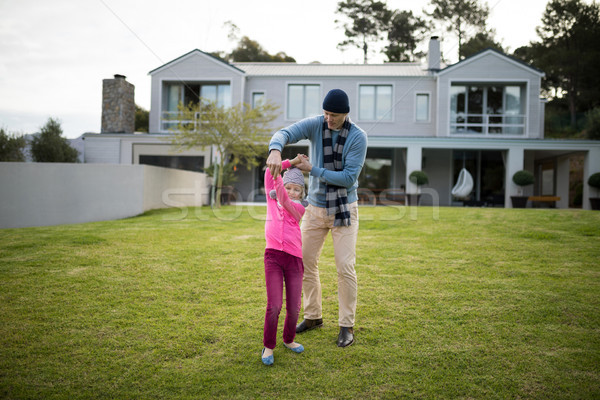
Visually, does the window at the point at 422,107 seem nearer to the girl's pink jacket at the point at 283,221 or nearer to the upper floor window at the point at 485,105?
the upper floor window at the point at 485,105

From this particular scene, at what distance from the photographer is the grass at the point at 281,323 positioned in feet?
8.36

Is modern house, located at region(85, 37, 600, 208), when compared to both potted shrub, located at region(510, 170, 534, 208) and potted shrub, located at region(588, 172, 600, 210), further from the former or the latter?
potted shrub, located at region(588, 172, 600, 210)

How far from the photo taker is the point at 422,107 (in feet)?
63.2

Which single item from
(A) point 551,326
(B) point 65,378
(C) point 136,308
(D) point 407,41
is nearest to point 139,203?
(C) point 136,308

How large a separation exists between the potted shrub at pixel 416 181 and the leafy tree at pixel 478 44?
74.7 ft

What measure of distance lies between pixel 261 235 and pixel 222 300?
12.3 ft

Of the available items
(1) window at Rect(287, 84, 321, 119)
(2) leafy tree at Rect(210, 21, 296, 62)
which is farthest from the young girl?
(2) leafy tree at Rect(210, 21, 296, 62)

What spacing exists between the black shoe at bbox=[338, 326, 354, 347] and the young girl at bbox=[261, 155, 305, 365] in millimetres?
435

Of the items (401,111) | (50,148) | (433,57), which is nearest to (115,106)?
(50,148)

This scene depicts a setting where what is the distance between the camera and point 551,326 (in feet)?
11.3

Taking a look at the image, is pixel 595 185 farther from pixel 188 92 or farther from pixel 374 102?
pixel 188 92

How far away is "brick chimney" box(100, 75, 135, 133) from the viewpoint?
786 inches

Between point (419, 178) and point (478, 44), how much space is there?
2437cm

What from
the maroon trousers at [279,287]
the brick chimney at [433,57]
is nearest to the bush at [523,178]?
the brick chimney at [433,57]
